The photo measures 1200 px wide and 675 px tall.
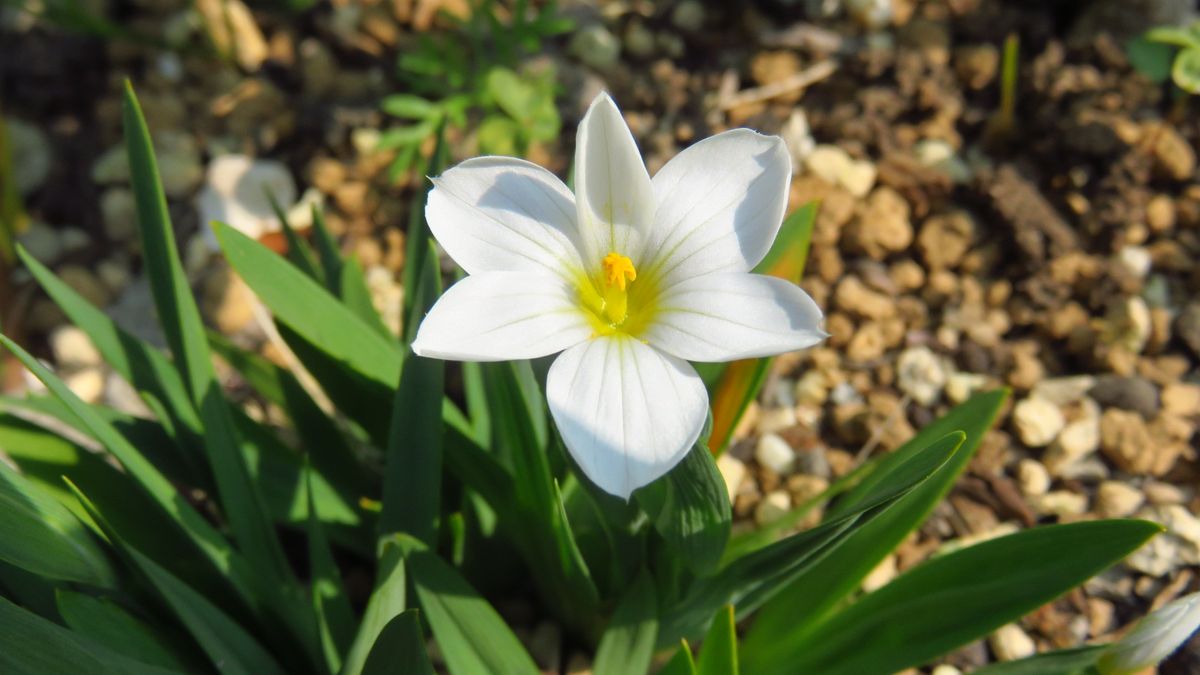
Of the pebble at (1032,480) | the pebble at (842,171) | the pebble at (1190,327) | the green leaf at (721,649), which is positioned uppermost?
the pebble at (842,171)

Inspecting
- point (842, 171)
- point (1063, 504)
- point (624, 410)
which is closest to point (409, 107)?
point (842, 171)

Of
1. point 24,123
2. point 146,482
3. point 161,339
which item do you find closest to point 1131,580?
point 146,482

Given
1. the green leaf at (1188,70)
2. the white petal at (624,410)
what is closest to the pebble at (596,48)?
the green leaf at (1188,70)

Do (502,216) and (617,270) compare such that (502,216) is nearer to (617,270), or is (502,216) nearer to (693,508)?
(617,270)

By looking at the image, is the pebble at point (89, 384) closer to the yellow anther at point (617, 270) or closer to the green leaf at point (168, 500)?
the green leaf at point (168, 500)

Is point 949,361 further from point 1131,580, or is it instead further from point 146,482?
point 146,482

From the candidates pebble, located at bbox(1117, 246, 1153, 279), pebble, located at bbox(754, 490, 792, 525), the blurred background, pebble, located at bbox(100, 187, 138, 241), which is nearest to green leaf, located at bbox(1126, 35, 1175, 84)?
the blurred background

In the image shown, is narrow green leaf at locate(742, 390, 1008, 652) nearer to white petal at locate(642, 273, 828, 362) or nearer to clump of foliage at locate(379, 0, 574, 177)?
white petal at locate(642, 273, 828, 362)
